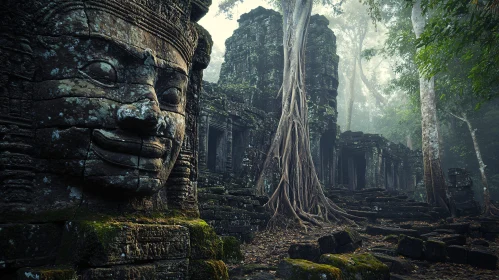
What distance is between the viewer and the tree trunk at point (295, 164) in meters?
9.85

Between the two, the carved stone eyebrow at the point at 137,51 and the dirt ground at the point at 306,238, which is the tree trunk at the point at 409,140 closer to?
the dirt ground at the point at 306,238

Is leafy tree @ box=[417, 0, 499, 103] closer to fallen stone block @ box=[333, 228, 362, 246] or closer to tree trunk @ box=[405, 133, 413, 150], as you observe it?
fallen stone block @ box=[333, 228, 362, 246]

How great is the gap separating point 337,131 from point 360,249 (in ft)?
35.9

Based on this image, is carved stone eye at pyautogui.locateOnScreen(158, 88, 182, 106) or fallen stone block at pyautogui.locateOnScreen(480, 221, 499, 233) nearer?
carved stone eye at pyautogui.locateOnScreen(158, 88, 182, 106)

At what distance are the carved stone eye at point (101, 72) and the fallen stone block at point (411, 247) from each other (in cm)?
555

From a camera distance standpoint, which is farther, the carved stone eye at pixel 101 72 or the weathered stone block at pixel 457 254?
the weathered stone block at pixel 457 254

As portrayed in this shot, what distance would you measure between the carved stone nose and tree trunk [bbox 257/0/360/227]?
23.5 ft

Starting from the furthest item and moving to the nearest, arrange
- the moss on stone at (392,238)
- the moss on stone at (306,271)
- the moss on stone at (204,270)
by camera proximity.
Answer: the moss on stone at (392,238), the moss on stone at (306,271), the moss on stone at (204,270)

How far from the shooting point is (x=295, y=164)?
1109 centimetres

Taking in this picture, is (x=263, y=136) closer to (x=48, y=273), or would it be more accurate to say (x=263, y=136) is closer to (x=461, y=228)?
(x=461, y=228)

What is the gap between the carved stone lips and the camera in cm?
200

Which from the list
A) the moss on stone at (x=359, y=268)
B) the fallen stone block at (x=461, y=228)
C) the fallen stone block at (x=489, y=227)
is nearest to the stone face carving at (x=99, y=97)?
the moss on stone at (x=359, y=268)

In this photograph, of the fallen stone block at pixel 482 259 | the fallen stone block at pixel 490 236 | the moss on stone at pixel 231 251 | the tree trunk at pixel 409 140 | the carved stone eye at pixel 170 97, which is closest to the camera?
the carved stone eye at pixel 170 97

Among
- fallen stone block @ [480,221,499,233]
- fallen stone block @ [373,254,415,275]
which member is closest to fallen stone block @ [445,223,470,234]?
fallen stone block @ [480,221,499,233]
